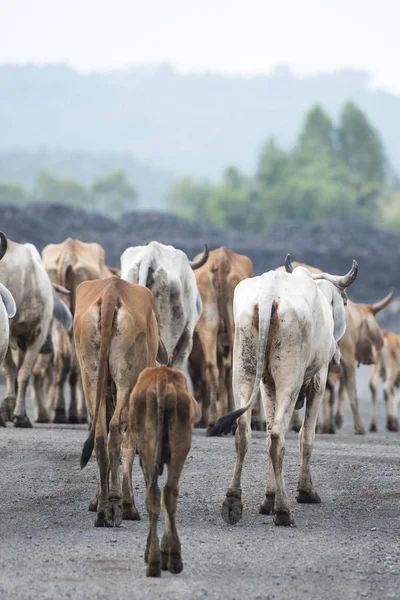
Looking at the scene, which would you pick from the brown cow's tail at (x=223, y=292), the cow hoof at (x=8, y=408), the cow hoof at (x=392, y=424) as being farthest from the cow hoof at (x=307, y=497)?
the cow hoof at (x=392, y=424)

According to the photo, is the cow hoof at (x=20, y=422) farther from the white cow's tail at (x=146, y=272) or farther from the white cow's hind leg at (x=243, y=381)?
the white cow's hind leg at (x=243, y=381)

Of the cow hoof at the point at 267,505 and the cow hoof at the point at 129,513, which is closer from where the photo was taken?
the cow hoof at the point at 129,513

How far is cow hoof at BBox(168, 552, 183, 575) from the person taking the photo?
7875mm

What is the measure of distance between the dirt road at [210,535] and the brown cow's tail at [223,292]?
3.68m

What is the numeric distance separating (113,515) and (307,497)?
2053 mm

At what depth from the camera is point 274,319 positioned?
396 inches

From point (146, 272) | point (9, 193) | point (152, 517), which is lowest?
point (152, 517)

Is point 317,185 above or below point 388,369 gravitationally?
above

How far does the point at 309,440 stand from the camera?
1089 centimetres

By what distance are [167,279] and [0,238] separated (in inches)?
76.8

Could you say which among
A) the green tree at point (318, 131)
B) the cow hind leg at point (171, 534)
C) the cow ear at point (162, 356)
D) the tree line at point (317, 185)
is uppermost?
the green tree at point (318, 131)

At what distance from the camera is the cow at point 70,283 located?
17.8 metres

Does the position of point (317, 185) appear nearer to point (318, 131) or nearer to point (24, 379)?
point (318, 131)

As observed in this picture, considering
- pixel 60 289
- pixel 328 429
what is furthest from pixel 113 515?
pixel 328 429
